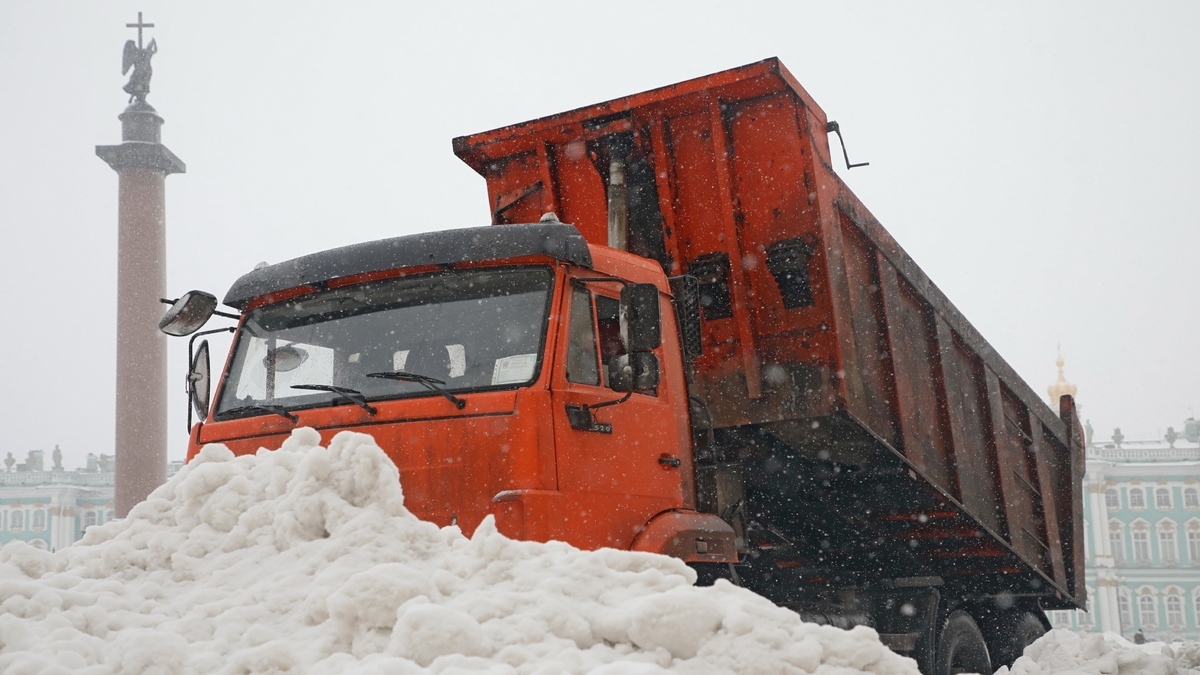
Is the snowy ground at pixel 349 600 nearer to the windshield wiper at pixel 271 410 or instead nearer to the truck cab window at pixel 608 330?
the windshield wiper at pixel 271 410

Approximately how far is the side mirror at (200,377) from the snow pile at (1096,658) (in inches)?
202

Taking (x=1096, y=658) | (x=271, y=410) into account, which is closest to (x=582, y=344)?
(x=271, y=410)

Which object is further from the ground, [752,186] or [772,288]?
[752,186]

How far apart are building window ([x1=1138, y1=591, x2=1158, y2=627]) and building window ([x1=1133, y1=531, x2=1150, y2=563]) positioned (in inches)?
70.5

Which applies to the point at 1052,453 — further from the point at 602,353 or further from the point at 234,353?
the point at 234,353

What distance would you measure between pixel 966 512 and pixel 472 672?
189 inches

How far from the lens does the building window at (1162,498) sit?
193ft

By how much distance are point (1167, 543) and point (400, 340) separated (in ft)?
206

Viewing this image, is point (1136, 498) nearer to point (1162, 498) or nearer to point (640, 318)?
point (1162, 498)

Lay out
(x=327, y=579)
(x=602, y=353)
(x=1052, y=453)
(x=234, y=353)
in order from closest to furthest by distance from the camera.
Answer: (x=327, y=579) < (x=602, y=353) < (x=234, y=353) < (x=1052, y=453)

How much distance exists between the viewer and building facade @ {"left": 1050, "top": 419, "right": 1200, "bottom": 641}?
57750 millimetres

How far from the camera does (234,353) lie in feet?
17.3

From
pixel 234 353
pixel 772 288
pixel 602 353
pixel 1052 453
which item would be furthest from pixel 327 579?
pixel 1052 453

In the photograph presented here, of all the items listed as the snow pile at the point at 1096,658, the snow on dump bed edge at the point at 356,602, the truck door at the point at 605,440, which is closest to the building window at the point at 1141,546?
the snow pile at the point at 1096,658
